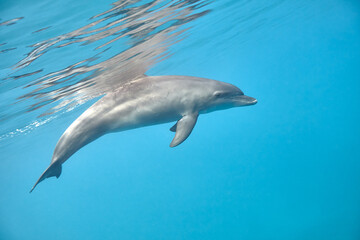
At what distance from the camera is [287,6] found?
19.6 m

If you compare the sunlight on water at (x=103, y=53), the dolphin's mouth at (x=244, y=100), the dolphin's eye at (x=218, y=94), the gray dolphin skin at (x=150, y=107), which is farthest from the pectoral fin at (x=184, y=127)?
the sunlight on water at (x=103, y=53)

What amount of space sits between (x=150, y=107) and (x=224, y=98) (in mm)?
1828

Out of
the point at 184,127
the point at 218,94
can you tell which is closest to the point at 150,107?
the point at 184,127

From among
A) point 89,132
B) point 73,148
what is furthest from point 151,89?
point 73,148

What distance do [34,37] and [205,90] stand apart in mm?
5429

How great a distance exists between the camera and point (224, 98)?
19.9ft

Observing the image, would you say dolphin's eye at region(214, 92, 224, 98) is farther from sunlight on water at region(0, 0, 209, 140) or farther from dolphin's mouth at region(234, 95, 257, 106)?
sunlight on water at region(0, 0, 209, 140)

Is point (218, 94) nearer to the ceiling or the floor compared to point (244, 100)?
nearer to the ceiling

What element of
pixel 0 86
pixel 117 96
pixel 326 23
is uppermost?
pixel 0 86

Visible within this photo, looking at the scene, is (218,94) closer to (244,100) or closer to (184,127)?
(244,100)

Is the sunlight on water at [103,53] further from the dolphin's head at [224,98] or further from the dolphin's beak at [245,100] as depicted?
the dolphin's beak at [245,100]

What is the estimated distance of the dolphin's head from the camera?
600cm

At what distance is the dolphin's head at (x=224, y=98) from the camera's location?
6.00 m

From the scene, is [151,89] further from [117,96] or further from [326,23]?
[326,23]
